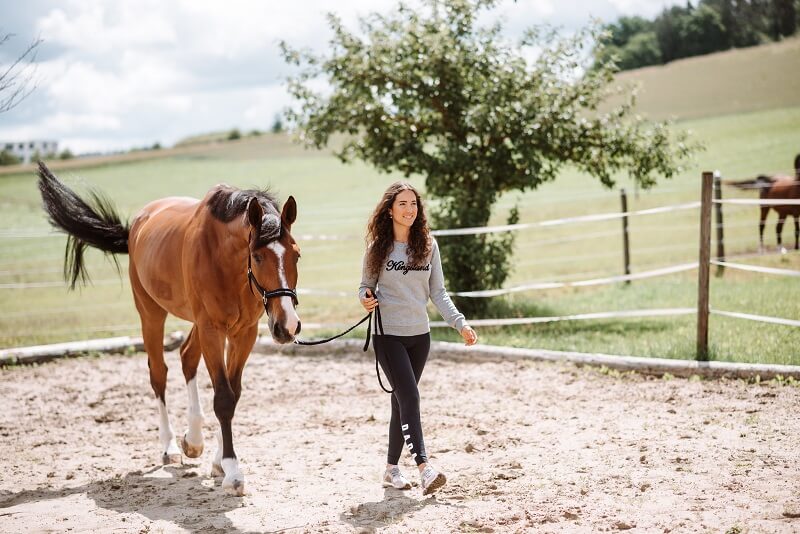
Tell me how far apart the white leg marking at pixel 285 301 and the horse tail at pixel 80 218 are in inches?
116

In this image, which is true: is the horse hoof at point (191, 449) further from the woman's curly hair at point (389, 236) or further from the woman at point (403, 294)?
the woman's curly hair at point (389, 236)

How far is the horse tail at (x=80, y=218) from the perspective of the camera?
6.48 meters

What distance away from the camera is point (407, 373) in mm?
4277

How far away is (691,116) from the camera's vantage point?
108 feet

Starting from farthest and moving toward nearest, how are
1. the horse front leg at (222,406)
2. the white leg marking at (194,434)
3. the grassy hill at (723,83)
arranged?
the grassy hill at (723,83) < the white leg marking at (194,434) < the horse front leg at (222,406)

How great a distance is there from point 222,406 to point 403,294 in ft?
4.68

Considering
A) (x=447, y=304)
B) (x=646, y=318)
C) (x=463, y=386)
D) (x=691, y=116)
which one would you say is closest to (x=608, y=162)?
(x=646, y=318)

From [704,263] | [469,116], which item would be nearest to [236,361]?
[704,263]

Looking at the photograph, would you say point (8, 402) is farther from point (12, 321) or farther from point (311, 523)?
point (12, 321)

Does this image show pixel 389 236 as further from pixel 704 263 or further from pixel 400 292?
pixel 704 263

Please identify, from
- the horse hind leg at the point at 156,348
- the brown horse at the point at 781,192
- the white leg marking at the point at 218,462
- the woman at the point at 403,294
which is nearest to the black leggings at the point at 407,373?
the woman at the point at 403,294

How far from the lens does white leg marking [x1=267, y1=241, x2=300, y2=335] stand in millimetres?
4094

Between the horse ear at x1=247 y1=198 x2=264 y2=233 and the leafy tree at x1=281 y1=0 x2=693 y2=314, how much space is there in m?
5.99

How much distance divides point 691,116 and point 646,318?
25.5m
